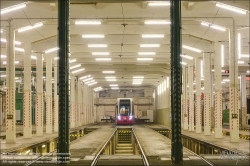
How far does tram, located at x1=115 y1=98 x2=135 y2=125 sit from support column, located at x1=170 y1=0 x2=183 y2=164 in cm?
3095

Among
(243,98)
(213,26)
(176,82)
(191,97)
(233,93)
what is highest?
(213,26)

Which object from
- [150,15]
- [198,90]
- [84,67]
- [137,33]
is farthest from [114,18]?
[84,67]

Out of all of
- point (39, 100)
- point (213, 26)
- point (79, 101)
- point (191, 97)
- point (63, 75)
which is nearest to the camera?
point (63, 75)

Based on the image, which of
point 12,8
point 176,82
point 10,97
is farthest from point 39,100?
point 176,82

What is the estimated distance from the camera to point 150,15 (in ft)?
62.1

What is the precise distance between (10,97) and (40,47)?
7.31 metres

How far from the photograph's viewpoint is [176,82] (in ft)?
34.5

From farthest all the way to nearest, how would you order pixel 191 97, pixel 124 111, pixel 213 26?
pixel 124 111
pixel 191 97
pixel 213 26

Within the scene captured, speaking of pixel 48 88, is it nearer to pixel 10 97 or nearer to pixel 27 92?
pixel 27 92

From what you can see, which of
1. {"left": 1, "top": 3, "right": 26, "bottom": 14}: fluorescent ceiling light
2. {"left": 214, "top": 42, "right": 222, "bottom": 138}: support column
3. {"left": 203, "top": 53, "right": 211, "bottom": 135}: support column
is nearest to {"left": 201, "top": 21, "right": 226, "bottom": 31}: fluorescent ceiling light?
{"left": 214, "top": 42, "right": 222, "bottom": 138}: support column

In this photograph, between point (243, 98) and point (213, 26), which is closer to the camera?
point (213, 26)

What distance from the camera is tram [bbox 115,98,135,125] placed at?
137 feet

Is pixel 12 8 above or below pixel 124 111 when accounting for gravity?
above

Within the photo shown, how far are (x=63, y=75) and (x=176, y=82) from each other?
9.64ft
